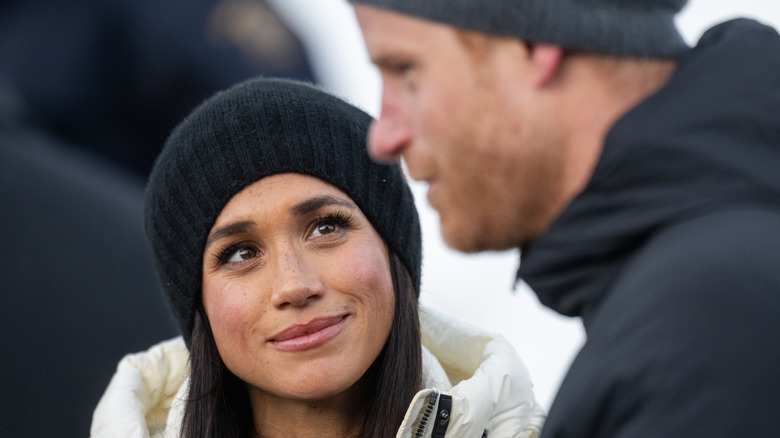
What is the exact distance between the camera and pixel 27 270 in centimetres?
372

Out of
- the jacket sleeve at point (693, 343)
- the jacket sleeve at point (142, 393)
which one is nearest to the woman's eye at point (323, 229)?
the jacket sleeve at point (142, 393)

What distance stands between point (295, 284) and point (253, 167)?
0.88ft

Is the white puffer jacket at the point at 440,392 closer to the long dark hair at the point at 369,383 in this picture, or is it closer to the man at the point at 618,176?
the long dark hair at the point at 369,383

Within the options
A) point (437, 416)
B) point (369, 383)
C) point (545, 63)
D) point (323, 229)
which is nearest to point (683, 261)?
point (545, 63)

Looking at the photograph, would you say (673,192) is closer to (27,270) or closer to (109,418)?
(109,418)

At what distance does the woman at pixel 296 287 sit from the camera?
2268mm

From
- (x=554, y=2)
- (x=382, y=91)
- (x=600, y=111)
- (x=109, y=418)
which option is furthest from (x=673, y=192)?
(x=109, y=418)

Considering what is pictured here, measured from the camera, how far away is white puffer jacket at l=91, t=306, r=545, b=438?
2.24m

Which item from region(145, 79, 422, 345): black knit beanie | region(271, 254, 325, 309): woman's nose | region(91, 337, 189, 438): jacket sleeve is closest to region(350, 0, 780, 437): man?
region(271, 254, 325, 309): woman's nose

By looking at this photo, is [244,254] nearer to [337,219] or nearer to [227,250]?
[227,250]

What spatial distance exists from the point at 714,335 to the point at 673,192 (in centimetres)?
19

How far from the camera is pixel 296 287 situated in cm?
223

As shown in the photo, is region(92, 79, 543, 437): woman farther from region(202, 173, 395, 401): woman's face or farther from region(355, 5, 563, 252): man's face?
region(355, 5, 563, 252): man's face

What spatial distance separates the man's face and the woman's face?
813 millimetres
